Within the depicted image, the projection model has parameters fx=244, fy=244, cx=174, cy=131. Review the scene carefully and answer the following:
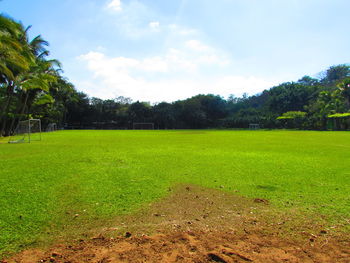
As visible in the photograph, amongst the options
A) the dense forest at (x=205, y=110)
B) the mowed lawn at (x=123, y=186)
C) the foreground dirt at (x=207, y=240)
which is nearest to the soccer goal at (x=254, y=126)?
the dense forest at (x=205, y=110)

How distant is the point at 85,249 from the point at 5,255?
814 millimetres

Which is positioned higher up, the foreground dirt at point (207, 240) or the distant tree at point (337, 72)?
the distant tree at point (337, 72)

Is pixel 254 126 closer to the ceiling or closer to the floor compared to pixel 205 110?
closer to the floor

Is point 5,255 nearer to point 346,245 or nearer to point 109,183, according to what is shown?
point 109,183

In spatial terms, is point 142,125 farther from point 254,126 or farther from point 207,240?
point 207,240

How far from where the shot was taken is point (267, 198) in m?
4.52

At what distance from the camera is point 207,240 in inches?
116

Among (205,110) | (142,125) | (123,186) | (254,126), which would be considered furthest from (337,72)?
(123,186)

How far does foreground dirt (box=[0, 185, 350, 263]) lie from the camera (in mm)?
2582

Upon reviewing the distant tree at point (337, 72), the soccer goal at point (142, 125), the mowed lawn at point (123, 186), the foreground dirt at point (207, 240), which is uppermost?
the distant tree at point (337, 72)

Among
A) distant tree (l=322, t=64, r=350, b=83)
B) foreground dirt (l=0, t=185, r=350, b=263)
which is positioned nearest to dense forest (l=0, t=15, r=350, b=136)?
distant tree (l=322, t=64, r=350, b=83)

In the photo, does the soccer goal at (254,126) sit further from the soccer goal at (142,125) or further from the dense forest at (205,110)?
the soccer goal at (142,125)

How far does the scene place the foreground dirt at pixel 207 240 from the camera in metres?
2.58

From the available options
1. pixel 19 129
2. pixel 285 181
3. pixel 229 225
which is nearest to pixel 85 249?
pixel 229 225
